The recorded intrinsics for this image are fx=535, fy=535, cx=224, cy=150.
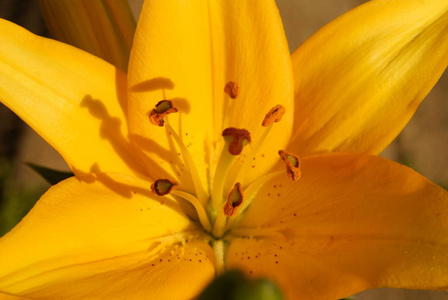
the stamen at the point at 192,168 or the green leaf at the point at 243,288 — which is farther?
the stamen at the point at 192,168

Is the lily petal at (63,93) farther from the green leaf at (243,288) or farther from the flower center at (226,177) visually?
the green leaf at (243,288)

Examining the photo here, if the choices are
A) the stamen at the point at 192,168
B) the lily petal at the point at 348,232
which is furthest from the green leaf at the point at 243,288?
the stamen at the point at 192,168

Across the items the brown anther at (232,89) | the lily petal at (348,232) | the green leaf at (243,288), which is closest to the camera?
the green leaf at (243,288)

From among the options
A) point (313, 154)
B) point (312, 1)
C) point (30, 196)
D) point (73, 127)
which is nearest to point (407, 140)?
point (312, 1)

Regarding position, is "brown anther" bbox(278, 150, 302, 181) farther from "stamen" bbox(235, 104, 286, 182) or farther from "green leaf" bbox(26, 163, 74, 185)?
"green leaf" bbox(26, 163, 74, 185)

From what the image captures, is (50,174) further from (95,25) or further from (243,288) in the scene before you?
(243,288)

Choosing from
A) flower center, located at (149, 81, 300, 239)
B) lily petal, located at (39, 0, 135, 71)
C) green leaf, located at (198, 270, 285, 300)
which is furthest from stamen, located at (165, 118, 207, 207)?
green leaf, located at (198, 270, 285, 300)

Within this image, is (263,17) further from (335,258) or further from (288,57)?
(335,258)

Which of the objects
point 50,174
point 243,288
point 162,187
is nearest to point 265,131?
point 162,187
